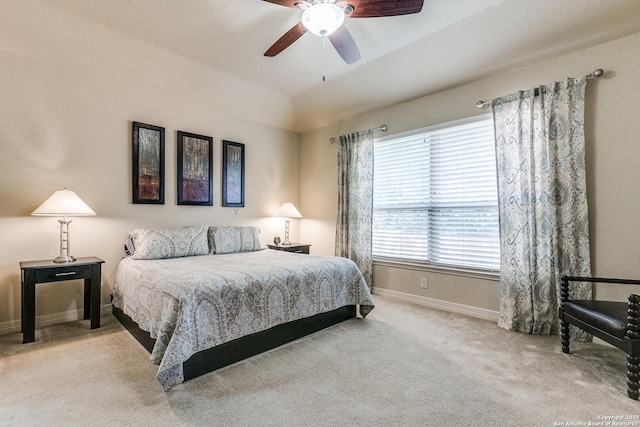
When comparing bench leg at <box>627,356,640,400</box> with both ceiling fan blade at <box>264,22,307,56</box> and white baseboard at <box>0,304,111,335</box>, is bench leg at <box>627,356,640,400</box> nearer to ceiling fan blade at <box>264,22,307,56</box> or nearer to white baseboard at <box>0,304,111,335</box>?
ceiling fan blade at <box>264,22,307,56</box>

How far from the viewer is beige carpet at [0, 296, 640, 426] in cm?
174

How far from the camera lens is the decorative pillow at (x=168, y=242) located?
3367 millimetres

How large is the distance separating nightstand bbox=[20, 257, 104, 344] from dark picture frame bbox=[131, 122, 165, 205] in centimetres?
94

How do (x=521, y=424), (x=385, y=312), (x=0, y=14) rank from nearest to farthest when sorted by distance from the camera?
(x=521, y=424), (x=0, y=14), (x=385, y=312)

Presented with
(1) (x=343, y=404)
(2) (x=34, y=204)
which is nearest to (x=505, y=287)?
(1) (x=343, y=404)

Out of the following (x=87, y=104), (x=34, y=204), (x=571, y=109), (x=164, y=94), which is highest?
(x=164, y=94)

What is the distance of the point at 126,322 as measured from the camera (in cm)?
304

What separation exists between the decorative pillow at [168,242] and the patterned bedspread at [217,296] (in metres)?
0.16

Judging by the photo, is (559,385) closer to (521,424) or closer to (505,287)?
(521,424)

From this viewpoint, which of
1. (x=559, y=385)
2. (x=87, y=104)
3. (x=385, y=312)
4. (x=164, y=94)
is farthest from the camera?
(x=164, y=94)

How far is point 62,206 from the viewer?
2.89m

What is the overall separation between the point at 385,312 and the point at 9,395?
10.6ft

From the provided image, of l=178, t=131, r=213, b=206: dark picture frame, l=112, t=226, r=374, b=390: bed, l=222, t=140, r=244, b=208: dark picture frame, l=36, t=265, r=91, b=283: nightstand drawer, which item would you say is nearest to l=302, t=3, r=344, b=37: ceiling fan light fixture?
l=112, t=226, r=374, b=390: bed

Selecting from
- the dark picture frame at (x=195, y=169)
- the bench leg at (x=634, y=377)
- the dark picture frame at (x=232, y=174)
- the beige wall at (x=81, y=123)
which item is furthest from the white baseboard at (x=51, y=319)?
the bench leg at (x=634, y=377)
